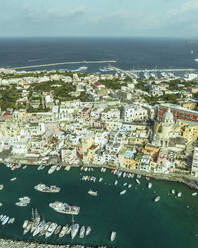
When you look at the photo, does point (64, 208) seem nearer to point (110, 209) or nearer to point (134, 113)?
point (110, 209)

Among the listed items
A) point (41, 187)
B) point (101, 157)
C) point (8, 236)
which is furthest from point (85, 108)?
point (8, 236)

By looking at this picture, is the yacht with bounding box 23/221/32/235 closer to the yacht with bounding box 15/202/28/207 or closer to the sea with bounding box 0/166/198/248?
the sea with bounding box 0/166/198/248

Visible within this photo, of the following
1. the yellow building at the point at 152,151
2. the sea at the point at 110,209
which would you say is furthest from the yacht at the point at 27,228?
the yellow building at the point at 152,151

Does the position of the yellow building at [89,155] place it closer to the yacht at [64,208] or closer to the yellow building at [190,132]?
the yacht at [64,208]

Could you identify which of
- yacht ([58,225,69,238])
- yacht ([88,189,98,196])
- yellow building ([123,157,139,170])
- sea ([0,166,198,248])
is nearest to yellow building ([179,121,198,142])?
sea ([0,166,198,248])

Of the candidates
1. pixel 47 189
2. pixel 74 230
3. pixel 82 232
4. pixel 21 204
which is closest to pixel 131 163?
pixel 47 189
